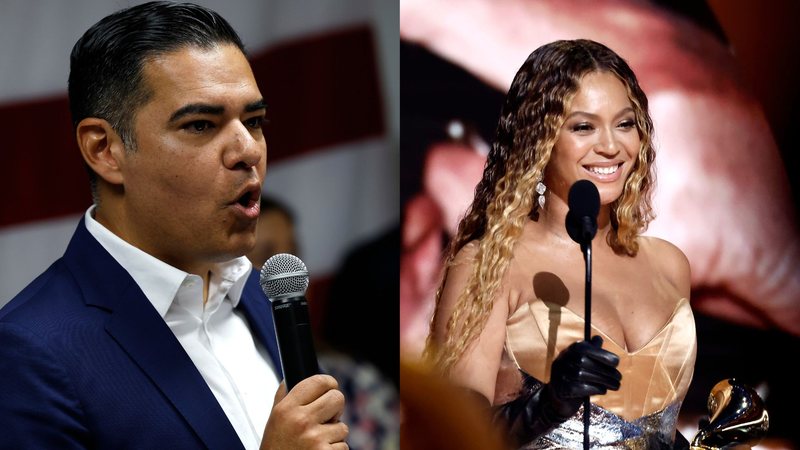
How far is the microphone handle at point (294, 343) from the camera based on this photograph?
4.70 ft

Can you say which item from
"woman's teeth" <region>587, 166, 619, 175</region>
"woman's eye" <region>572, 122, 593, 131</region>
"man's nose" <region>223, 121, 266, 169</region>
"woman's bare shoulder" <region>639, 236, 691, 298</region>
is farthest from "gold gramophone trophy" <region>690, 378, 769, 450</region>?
"man's nose" <region>223, 121, 266, 169</region>

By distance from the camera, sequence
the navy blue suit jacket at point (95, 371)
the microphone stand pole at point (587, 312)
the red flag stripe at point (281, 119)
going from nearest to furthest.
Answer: the navy blue suit jacket at point (95, 371) < the microphone stand pole at point (587, 312) < the red flag stripe at point (281, 119)

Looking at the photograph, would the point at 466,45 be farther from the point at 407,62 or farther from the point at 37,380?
the point at 37,380

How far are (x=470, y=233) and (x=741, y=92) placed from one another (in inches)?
33.6

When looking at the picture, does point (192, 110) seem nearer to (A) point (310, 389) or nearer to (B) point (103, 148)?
(B) point (103, 148)

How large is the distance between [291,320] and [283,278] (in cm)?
8

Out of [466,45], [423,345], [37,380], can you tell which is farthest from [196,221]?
[466,45]

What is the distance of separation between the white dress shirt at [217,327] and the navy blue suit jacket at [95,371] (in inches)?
1.3

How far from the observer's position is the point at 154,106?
1584mm

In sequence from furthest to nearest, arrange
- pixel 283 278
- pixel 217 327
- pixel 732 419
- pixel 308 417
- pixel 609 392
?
pixel 732 419, pixel 609 392, pixel 217 327, pixel 283 278, pixel 308 417

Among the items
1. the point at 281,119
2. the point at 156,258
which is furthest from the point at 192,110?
the point at 281,119

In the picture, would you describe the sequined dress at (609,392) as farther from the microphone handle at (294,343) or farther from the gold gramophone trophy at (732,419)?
the microphone handle at (294,343)

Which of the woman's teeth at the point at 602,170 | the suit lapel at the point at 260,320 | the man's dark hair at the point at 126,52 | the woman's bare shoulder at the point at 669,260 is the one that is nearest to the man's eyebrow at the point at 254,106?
the man's dark hair at the point at 126,52

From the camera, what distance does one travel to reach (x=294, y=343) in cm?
144
